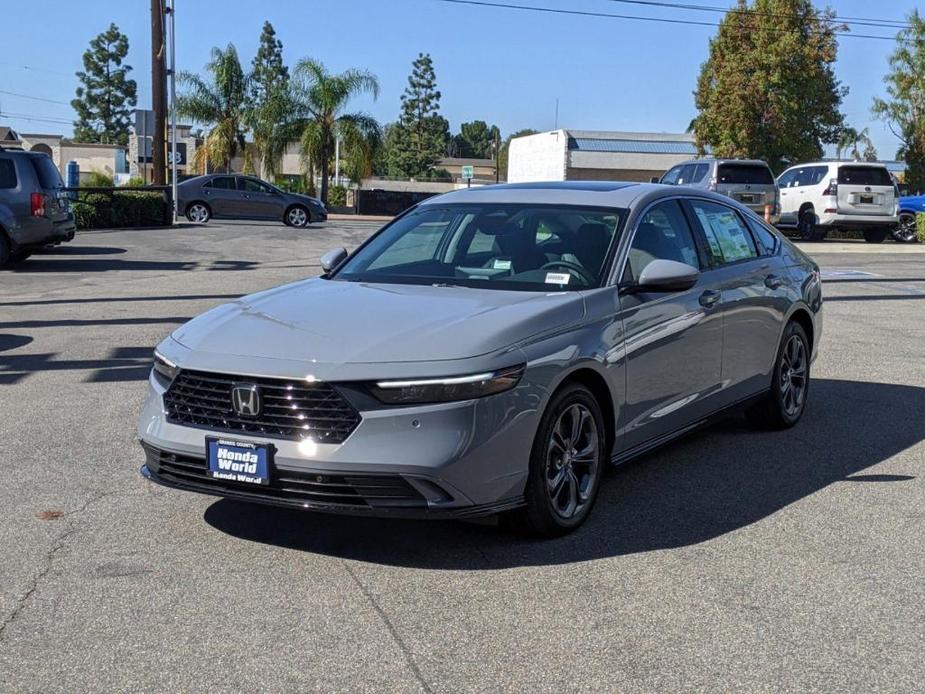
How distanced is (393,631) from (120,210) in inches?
1031

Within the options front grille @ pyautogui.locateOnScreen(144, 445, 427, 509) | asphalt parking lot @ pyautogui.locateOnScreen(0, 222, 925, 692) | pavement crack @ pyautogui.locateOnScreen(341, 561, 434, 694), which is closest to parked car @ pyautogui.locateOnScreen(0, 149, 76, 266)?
asphalt parking lot @ pyautogui.locateOnScreen(0, 222, 925, 692)

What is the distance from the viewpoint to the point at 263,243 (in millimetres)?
25703

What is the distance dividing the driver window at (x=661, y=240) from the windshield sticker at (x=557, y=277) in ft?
1.02

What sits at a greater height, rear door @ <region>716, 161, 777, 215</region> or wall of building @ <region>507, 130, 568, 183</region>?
wall of building @ <region>507, 130, 568, 183</region>

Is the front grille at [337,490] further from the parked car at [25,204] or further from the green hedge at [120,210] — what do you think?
the green hedge at [120,210]

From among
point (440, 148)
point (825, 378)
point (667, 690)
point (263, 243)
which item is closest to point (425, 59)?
point (440, 148)

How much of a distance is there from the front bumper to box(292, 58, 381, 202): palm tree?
46321 mm

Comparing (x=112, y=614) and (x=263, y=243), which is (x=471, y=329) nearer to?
(x=112, y=614)

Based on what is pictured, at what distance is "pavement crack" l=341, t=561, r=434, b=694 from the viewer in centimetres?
393

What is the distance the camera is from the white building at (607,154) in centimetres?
6925

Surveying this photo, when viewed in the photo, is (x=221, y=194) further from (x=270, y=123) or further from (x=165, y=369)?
(x=165, y=369)

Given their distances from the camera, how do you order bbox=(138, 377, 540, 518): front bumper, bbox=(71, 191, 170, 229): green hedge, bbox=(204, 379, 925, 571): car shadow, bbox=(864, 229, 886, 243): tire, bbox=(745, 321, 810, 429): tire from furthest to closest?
bbox=(864, 229, 886, 243): tire < bbox=(71, 191, 170, 229): green hedge < bbox=(745, 321, 810, 429): tire < bbox=(204, 379, 925, 571): car shadow < bbox=(138, 377, 540, 518): front bumper

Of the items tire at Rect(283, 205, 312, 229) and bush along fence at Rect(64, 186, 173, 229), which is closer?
bush along fence at Rect(64, 186, 173, 229)

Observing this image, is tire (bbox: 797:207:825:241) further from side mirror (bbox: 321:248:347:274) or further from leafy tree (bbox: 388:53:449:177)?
leafy tree (bbox: 388:53:449:177)
